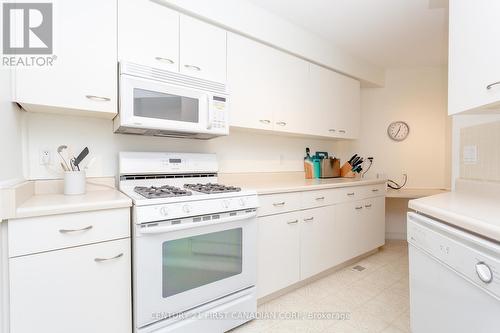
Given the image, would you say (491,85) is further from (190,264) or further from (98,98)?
(98,98)

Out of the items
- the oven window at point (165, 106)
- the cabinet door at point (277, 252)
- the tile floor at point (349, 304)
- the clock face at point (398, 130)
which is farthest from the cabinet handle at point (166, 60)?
the clock face at point (398, 130)

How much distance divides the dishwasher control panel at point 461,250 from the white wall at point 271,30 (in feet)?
5.85

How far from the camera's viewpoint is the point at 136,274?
4.34 ft

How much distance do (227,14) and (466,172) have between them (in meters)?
1.99

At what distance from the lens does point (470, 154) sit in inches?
66.5

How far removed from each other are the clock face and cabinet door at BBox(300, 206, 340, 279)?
1825mm

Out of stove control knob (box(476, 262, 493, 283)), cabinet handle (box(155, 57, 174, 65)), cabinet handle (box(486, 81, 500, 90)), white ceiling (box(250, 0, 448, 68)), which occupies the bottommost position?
stove control knob (box(476, 262, 493, 283))

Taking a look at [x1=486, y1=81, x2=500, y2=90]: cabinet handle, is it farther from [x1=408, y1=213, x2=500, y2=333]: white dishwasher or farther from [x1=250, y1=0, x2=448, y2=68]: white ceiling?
[x1=250, y1=0, x2=448, y2=68]: white ceiling

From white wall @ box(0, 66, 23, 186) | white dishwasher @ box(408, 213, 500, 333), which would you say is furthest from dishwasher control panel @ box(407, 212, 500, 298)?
white wall @ box(0, 66, 23, 186)

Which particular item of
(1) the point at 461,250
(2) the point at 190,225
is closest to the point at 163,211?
(2) the point at 190,225

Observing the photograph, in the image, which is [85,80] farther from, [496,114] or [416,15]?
[416,15]

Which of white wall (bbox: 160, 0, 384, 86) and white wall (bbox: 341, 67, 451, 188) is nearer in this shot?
white wall (bbox: 160, 0, 384, 86)

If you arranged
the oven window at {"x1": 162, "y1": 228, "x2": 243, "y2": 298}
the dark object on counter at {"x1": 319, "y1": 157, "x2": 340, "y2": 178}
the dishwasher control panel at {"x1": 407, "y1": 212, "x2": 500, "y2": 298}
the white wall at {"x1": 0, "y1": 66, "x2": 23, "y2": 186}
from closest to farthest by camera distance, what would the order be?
the dishwasher control panel at {"x1": 407, "y1": 212, "x2": 500, "y2": 298}
the white wall at {"x1": 0, "y1": 66, "x2": 23, "y2": 186}
the oven window at {"x1": 162, "y1": 228, "x2": 243, "y2": 298}
the dark object on counter at {"x1": 319, "y1": 157, "x2": 340, "y2": 178}

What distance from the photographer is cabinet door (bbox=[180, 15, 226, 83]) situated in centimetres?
181
